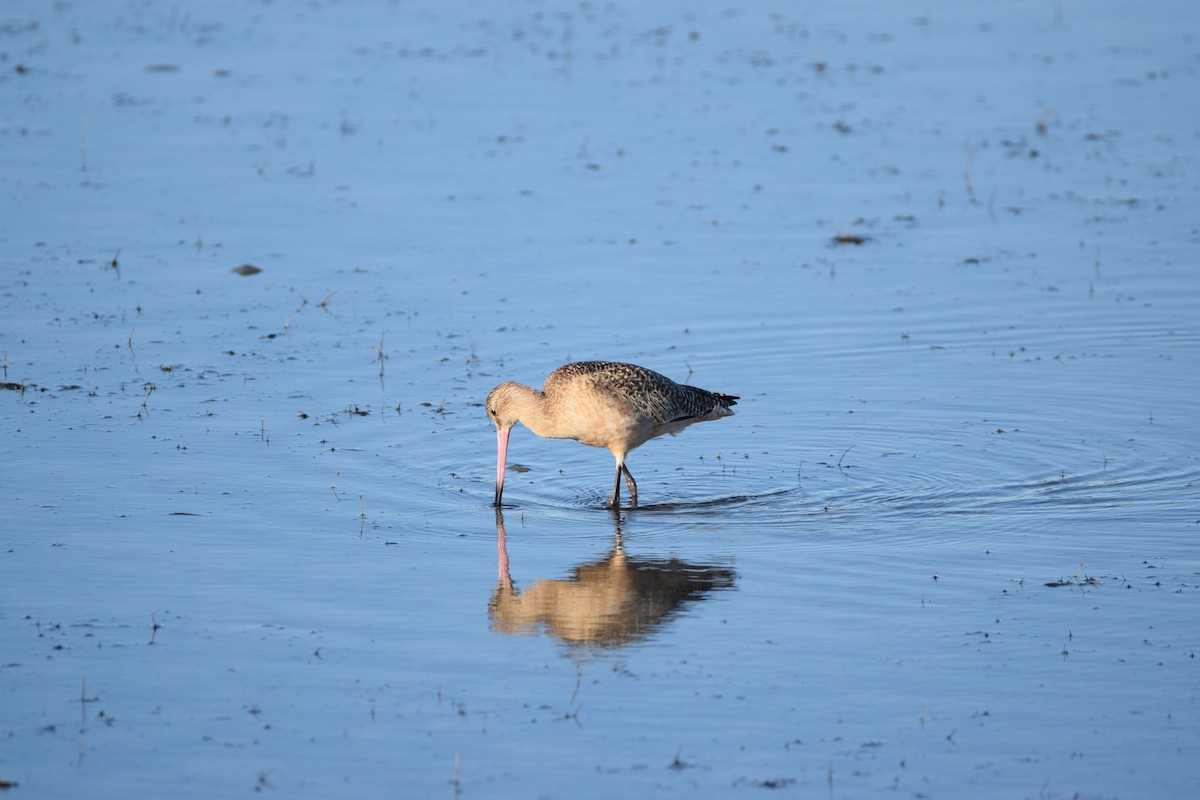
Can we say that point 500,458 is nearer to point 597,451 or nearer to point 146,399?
point 597,451

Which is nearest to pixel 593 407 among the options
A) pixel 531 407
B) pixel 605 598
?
pixel 531 407

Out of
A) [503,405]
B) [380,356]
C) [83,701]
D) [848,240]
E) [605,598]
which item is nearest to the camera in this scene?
[83,701]

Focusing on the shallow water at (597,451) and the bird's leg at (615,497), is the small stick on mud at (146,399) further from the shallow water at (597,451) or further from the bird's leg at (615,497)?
the bird's leg at (615,497)

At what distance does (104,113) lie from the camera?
19.1m

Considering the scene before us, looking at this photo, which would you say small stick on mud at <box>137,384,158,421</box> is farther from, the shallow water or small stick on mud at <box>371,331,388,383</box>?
small stick on mud at <box>371,331,388,383</box>

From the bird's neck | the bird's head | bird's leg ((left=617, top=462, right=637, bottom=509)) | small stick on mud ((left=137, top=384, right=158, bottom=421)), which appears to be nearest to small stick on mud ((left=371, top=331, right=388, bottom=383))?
small stick on mud ((left=137, top=384, right=158, bottom=421))

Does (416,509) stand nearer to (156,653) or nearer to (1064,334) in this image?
(156,653)

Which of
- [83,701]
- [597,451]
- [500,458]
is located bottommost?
[83,701]

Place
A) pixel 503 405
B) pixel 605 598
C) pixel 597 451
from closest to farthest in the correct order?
pixel 605 598, pixel 503 405, pixel 597 451

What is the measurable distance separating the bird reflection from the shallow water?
31 mm

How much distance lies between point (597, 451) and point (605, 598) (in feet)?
10.8

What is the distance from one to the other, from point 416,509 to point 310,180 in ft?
27.2

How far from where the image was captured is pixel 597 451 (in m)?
11.1

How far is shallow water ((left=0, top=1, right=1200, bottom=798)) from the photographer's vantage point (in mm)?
6297
